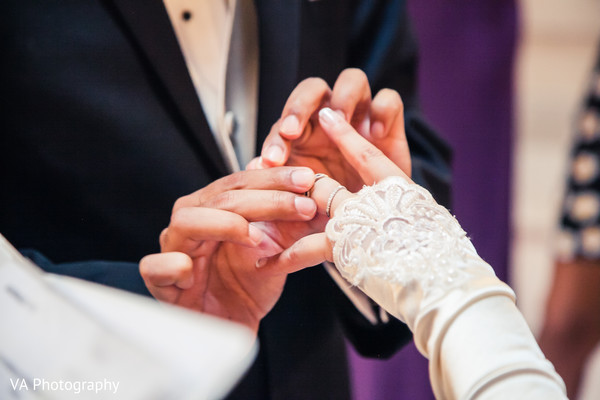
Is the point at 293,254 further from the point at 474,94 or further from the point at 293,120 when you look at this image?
the point at 474,94

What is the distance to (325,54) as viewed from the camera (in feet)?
1.54

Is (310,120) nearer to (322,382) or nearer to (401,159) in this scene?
(401,159)

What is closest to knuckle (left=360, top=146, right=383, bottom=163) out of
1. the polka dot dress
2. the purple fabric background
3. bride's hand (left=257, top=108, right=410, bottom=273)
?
bride's hand (left=257, top=108, right=410, bottom=273)

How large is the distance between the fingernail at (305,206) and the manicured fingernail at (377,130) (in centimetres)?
10

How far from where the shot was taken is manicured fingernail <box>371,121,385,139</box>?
43cm

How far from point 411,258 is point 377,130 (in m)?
0.15

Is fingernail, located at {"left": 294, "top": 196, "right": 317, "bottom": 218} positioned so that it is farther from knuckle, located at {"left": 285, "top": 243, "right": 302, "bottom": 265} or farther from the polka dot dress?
the polka dot dress

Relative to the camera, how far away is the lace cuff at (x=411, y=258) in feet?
0.99

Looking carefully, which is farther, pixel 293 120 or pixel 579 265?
pixel 579 265

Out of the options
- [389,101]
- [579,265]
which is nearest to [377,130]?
[389,101]

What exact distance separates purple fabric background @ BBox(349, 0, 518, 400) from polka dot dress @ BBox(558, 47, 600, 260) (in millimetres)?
94

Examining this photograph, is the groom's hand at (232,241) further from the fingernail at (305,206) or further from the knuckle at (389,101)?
the knuckle at (389,101)

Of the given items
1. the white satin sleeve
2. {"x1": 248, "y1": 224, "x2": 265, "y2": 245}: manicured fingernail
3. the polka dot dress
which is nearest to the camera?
the white satin sleeve

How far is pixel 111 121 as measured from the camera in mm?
420
